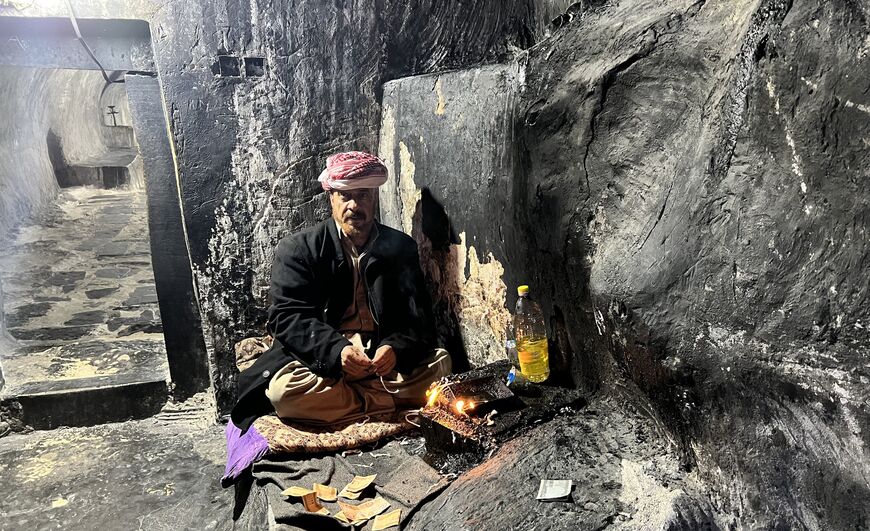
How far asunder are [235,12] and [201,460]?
2877mm

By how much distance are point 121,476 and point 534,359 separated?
277 cm

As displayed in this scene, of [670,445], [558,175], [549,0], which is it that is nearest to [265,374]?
[558,175]

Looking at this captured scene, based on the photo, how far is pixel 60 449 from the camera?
14.1ft

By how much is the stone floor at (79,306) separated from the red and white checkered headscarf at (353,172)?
2.24 m

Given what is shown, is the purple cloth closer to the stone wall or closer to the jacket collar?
the jacket collar

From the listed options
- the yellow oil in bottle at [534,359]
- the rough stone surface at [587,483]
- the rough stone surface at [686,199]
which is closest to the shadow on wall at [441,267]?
the rough stone surface at [686,199]

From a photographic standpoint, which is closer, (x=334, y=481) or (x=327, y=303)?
(x=334, y=481)

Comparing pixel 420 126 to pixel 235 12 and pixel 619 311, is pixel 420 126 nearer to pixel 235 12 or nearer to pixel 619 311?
pixel 235 12

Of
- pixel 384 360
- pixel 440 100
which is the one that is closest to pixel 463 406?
pixel 384 360

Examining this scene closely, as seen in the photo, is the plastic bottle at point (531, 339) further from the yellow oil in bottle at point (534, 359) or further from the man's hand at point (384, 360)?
the man's hand at point (384, 360)

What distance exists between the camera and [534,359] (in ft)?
9.36

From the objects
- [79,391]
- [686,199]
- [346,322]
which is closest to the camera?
[686,199]

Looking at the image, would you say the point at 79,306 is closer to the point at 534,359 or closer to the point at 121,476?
the point at 121,476

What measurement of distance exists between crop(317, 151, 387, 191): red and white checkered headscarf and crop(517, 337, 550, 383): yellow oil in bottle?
1.35 meters
